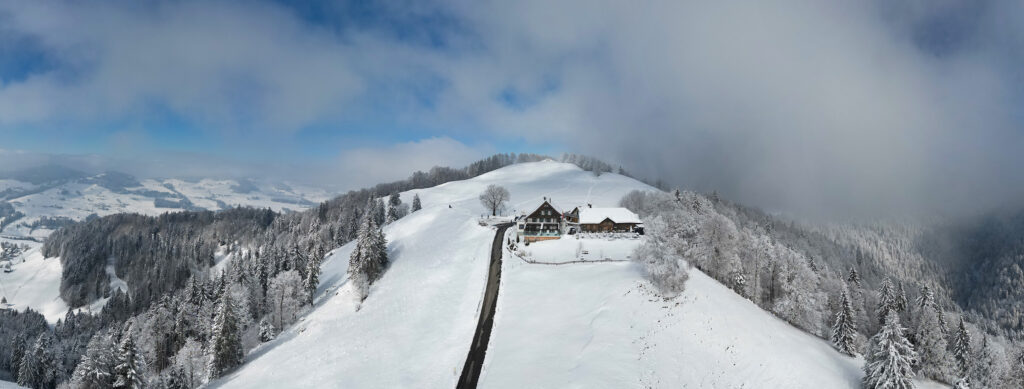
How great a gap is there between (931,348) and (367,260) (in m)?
76.4

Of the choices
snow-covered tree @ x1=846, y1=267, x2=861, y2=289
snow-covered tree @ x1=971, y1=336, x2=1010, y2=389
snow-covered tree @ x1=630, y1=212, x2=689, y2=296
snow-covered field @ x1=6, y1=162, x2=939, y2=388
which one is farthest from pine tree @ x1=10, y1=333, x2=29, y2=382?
snow-covered tree @ x1=971, y1=336, x2=1010, y2=389

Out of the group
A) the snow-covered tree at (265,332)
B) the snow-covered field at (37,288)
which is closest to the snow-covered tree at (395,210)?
the snow-covered tree at (265,332)

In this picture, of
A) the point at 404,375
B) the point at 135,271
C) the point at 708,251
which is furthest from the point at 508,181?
the point at 135,271

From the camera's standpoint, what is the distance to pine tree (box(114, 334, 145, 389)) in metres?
40.5

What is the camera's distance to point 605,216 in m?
77.3

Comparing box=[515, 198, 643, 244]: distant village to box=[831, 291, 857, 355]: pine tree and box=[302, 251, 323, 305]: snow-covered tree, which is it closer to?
box=[831, 291, 857, 355]: pine tree

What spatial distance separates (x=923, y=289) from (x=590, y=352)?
Answer: 55.0 m

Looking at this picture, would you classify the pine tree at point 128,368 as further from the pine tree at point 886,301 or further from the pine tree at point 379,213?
the pine tree at point 886,301

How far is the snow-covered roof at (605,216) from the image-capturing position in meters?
76.9

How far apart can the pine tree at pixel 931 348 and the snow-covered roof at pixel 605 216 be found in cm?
4033

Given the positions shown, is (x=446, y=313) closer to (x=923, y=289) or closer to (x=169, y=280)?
(x=923, y=289)

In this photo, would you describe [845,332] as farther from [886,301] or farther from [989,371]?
[989,371]

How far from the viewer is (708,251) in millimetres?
53688

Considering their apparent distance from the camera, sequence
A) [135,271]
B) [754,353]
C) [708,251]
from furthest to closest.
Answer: [135,271]
[708,251]
[754,353]
